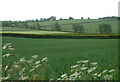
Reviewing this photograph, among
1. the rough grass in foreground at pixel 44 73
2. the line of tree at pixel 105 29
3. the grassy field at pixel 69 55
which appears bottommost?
the line of tree at pixel 105 29

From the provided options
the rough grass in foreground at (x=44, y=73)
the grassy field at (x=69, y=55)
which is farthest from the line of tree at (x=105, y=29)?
the rough grass in foreground at (x=44, y=73)

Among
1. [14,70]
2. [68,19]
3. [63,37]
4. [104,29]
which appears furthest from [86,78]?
[68,19]

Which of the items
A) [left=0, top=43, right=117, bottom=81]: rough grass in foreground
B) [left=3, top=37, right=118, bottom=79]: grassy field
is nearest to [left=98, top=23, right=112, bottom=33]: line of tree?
[left=3, top=37, right=118, bottom=79]: grassy field

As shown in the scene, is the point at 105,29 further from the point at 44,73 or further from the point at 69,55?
the point at 44,73

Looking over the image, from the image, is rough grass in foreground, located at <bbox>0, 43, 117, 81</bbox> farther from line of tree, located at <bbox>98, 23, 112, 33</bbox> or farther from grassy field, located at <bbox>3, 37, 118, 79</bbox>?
line of tree, located at <bbox>98, 23, 112, 33</bbox>

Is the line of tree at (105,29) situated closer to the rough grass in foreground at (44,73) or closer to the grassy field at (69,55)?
the grassy field at (69,55)

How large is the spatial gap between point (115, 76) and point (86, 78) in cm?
77

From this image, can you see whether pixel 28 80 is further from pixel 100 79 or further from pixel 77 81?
pixel 100 79

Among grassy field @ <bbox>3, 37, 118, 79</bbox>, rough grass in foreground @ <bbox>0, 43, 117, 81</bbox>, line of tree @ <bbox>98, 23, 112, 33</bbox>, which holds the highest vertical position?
rough grass in foreground @ <bbox>0, 43, 117, 81</bbox>

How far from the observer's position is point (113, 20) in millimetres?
85438

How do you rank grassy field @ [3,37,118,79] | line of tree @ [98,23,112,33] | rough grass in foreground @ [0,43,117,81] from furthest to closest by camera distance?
line of tree @ [98,23,112,33] < grassy field @ [3,37,118,79] < rough grass in foreground @ [0,43,117,81]

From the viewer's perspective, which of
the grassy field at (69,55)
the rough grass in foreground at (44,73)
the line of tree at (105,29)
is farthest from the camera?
the line of tree at (105,29)

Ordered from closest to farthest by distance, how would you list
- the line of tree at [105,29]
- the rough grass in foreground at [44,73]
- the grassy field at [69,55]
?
1. the rough grass in foreground at [44,73]
2. the grassy field at [69,55]
3. the line of tree at [105,29]

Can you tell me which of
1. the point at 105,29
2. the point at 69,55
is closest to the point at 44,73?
the point at 69,55
